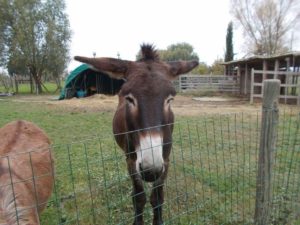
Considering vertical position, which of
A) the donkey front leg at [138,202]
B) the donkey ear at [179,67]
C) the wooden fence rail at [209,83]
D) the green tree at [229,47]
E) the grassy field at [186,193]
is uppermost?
the green tree at [229,47]

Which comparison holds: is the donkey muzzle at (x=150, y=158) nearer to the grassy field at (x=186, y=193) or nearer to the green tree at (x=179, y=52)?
the grassy field at (x=186, y=193)

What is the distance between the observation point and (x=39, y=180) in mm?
2756

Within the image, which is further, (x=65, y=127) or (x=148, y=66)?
(x=65, y=127)

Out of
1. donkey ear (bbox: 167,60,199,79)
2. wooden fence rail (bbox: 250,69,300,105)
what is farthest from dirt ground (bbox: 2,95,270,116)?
donkey ear (bbox: 167,60,199,79)

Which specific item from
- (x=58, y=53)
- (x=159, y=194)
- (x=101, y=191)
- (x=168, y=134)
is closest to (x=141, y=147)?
(x=168, y=134)

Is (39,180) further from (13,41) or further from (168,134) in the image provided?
(13,41)

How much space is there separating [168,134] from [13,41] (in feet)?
87.4

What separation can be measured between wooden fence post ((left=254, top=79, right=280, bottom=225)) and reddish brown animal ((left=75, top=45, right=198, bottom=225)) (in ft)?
3.14

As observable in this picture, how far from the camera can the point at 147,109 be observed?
252 cm

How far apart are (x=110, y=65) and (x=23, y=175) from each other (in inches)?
51.6

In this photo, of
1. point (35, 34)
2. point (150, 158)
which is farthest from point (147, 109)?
point (35, 34)

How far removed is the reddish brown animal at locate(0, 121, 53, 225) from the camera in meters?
1.86

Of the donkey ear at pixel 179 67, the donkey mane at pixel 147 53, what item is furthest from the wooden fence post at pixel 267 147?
the donkey mane at pixel 147 53

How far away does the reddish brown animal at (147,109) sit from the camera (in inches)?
89.8
